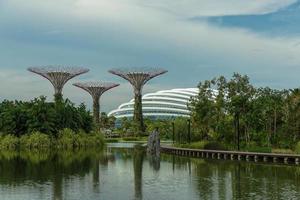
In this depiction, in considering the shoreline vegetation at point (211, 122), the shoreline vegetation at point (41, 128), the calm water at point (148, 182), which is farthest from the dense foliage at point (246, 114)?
the shoreline vegetation at point (41, 128)

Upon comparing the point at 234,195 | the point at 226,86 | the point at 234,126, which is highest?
the point at 226,86

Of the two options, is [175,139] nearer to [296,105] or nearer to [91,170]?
[296,105]

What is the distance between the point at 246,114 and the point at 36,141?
3169cm

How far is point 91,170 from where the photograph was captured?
1558 inches

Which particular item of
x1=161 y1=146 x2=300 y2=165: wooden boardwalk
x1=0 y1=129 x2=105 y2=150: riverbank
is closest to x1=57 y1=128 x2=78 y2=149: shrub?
x1=0 y1=129 x2=105 y2=150: riverbank

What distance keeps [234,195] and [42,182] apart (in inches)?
463

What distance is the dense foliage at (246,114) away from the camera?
56634 millimetres

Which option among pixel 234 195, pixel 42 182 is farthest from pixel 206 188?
pixel 42 182

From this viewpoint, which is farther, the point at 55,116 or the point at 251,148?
the point at 55,116

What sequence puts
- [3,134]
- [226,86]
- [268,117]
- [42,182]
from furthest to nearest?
[3,134]
[226,86]
[268,117]
[42,182]

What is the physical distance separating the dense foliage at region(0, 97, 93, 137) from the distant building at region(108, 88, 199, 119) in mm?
98307

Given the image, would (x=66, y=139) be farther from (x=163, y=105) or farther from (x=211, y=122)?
(x=163, y=105)

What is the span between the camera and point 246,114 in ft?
202

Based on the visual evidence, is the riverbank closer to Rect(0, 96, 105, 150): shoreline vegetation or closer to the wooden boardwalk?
Rect(0, 96, 105, 150): shoreline vegetation
